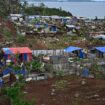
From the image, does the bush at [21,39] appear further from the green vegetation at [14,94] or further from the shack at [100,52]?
the green vegetation at [14,94]

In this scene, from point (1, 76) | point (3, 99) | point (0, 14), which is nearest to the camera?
point (3, 99)

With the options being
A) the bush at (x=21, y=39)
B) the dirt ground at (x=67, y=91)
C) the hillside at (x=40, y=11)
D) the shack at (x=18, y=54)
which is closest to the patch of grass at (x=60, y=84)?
the dirt ground at (x=67, y=91)

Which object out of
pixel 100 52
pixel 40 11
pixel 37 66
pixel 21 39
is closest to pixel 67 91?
pixel 37 66

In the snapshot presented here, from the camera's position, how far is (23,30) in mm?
38781

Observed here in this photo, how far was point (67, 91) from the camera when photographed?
58.0ft

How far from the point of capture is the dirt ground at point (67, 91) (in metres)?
16.2

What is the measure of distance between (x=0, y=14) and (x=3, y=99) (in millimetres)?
34139

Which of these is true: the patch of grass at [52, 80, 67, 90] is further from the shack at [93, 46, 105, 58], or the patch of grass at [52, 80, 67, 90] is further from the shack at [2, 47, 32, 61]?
the shack at [93, 46, 105, 58]

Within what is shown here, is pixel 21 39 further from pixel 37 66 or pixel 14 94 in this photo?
pixel 14 94

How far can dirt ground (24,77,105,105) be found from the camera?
16155mm

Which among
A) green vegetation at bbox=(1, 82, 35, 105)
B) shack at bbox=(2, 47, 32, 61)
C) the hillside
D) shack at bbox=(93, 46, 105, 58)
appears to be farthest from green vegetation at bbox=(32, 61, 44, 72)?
the hillside

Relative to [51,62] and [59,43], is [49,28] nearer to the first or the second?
[59,43]

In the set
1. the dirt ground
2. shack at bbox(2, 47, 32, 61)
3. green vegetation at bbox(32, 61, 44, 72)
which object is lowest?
the dirt ground

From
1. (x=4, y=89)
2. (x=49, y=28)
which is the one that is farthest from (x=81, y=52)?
(x=49, y=28)
